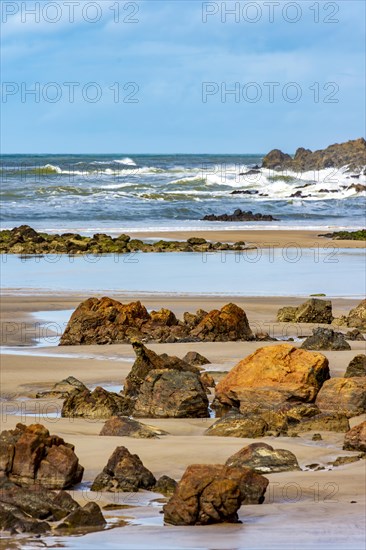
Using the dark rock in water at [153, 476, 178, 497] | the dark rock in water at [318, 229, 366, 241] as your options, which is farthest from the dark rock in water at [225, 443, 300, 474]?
the dark rock in water at [318, 229, 366, 241]

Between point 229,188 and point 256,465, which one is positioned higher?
point 229,188

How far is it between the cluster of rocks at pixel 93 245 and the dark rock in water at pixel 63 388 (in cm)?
1943

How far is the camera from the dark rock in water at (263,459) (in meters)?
7.70

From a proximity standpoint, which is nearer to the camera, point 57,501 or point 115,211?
point 57,501

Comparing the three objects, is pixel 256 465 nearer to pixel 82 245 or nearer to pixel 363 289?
pixel 363 289

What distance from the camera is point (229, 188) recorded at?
7000cm

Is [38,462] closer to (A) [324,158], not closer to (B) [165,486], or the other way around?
(B) [165,486]

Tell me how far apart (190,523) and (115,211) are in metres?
42.2

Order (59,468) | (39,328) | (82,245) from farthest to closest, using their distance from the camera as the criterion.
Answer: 1. (82,245)
2. (39,328)
3. (59,468)

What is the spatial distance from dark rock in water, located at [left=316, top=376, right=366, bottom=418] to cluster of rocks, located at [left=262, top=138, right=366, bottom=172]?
74.9m

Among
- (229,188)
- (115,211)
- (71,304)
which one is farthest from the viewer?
(229,188)

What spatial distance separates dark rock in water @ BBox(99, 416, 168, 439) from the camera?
8.81 meters

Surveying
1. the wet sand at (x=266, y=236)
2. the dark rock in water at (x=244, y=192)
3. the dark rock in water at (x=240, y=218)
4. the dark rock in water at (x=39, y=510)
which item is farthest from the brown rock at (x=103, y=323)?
the dark rock in water at (x=244, y=192)

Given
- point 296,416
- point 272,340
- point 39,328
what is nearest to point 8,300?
point 39,328
